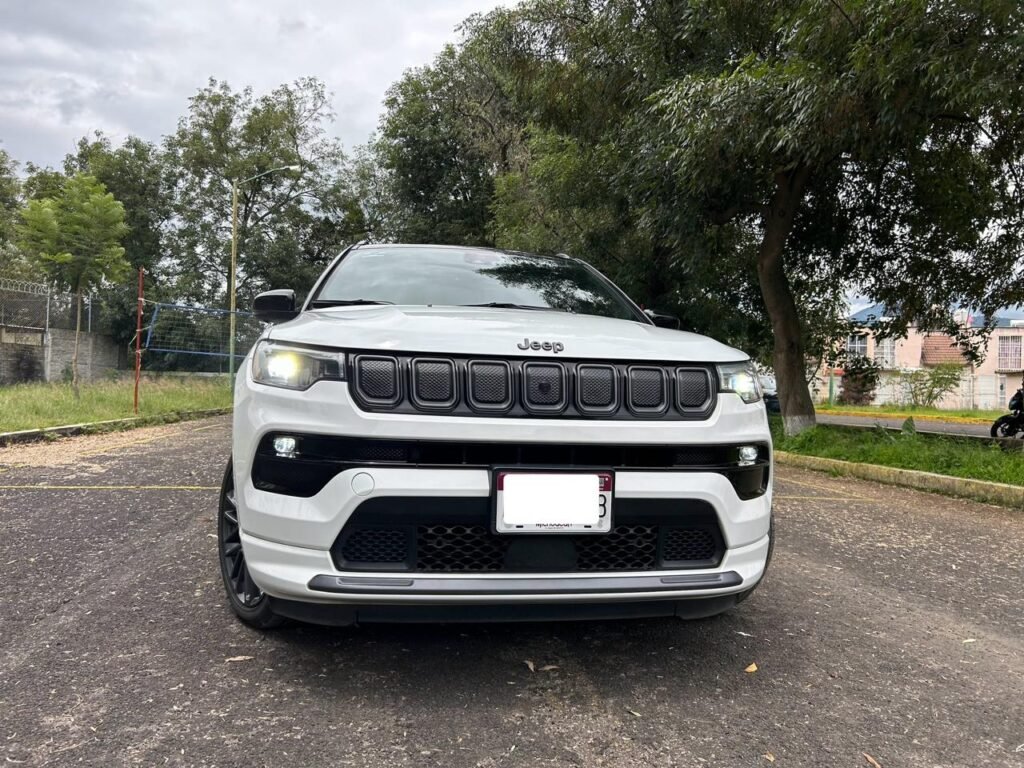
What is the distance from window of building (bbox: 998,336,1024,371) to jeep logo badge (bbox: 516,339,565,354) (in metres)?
46.8

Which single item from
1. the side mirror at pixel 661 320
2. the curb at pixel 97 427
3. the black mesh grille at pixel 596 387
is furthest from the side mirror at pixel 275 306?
the curb at pixel 97 427

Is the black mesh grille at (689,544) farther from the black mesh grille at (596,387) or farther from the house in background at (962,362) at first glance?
the house in background at (962,362)

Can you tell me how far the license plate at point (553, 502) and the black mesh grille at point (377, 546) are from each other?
0.29 meters

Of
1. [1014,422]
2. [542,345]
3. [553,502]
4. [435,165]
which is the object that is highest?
[435,165]

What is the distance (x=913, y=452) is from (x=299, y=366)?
301 inches

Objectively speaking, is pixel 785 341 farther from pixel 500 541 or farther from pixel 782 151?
pixel 500 541

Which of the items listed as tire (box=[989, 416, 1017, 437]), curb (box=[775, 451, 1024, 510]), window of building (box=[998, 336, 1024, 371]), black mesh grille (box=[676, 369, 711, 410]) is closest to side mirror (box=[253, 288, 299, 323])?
black mesh grille (box=[676, 369, 711, 410])

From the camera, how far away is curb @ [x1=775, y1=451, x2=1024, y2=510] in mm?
6250

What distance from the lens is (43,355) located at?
1570 centimetres

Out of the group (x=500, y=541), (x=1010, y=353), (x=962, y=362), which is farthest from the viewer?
(x=1010, y=353)

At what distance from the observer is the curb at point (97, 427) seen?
322 inches

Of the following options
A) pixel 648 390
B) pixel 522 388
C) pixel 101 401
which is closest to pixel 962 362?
pixel 101 401

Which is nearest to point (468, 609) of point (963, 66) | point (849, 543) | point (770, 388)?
point (849, 543)

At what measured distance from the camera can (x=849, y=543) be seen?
4562 millimetres
